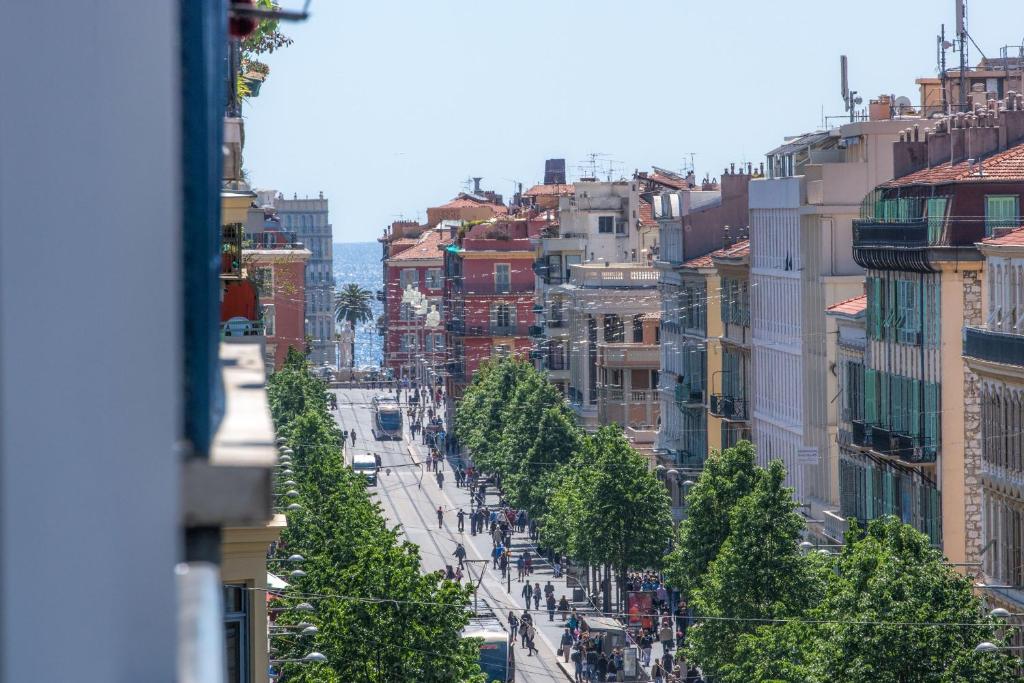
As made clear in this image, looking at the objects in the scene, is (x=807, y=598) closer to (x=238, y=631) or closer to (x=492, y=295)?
(x=238, y=631)

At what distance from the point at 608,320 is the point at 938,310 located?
59392 millimetres

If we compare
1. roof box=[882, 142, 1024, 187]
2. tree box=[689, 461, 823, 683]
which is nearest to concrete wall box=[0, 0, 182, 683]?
tree box=[689, 461, 823, 683]

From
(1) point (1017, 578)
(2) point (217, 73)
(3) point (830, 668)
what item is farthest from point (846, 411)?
(2) point (217, 73)

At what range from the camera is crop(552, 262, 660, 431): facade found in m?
107

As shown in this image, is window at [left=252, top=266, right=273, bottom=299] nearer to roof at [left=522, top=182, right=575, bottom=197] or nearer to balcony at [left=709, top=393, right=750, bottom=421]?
balcony at [left=709, top=393, right=750, bottom=421]

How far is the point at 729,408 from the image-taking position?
81.6m

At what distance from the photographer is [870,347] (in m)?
58.8

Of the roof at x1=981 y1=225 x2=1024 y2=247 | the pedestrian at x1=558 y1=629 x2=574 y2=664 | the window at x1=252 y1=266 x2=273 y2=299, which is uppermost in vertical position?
the roof at x1=981 y1=225 x2=1024 y2=247

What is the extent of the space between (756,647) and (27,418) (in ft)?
130

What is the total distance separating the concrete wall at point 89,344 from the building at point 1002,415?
43.1 meters

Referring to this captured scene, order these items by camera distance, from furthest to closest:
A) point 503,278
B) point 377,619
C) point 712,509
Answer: point 503,278
point 712,509
point 377,619

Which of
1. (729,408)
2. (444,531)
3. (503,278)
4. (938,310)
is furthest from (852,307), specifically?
(503,278)

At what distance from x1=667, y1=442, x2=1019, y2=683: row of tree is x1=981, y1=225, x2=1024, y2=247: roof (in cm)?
680

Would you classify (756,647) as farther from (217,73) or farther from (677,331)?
(677,331)
